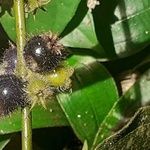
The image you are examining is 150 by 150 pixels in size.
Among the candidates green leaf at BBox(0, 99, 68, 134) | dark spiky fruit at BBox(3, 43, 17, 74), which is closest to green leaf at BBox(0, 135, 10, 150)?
green leaf at BBox(0, 99, 68, 134)

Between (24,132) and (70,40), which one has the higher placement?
(70,40)

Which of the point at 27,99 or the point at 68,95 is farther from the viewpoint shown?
the point at 68,95

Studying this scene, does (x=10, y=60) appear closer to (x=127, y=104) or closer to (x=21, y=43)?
(x=21, y=43)

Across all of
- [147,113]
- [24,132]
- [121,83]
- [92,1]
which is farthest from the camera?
[121,83]

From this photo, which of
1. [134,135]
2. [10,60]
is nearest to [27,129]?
[10,60]

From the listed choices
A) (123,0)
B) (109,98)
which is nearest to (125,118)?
(109,98)

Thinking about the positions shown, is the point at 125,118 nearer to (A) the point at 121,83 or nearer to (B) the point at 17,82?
(A) the point at 121,83

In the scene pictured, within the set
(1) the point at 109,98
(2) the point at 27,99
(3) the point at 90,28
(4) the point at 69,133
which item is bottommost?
(4) the point at 69,133
